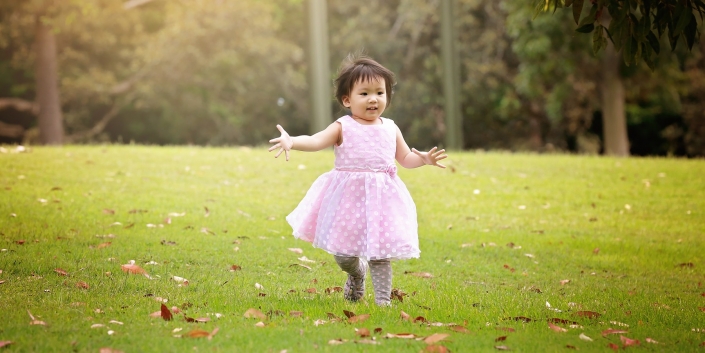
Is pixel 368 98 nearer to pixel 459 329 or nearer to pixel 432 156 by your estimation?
pixel 432 156

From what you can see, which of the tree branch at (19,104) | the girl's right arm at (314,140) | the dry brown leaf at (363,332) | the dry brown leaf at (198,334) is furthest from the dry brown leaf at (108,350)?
the tree branch at (19,104)

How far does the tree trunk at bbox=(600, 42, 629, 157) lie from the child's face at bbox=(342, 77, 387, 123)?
1798 cm

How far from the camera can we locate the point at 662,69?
72.2 feet

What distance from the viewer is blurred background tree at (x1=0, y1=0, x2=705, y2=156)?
27.6 m

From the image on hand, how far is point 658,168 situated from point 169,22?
19102 millimetres

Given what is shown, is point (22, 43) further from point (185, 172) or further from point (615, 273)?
point (615, 273)

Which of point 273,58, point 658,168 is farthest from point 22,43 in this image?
point 658,168

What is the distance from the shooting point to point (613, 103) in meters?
22.9

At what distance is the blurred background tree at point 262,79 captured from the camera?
27609mm

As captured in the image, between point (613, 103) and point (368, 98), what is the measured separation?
61.8 feet

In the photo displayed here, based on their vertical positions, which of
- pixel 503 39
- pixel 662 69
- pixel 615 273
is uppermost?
pixel 503 39

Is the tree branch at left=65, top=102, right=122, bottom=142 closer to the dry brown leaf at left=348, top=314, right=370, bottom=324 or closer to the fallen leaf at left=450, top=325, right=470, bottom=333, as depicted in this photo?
the dry brown leaf at left=348, top=314, right=370, bottom=324

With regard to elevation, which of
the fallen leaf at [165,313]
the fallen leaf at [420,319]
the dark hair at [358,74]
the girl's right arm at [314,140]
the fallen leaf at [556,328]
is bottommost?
the fallen leaf at [556,328]

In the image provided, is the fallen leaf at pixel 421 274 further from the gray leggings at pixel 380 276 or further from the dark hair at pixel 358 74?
the dark hair at pixel 358 74
